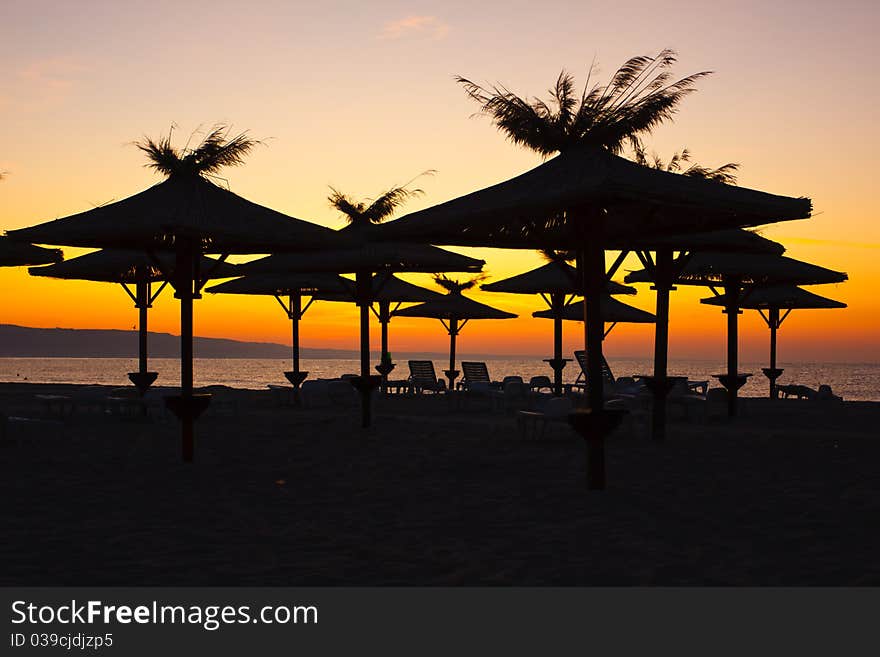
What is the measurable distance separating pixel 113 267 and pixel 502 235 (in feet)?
26.1

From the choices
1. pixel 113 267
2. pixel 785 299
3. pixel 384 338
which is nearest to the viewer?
pixel 113 267

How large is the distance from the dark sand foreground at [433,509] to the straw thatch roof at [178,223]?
2.35 m

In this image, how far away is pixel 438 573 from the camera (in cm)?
582

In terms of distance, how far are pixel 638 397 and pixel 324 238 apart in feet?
20.6

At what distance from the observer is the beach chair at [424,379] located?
2352 cm

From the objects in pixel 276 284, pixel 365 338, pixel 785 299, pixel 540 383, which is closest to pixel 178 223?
pixel 365 338

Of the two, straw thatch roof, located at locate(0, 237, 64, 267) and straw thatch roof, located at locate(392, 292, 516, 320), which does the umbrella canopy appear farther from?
straw thatch roof, located at locate(0, 237, 64, 267)

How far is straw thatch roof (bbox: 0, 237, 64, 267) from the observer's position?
14.6 metres

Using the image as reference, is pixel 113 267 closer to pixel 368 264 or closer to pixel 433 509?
pixel 368 264

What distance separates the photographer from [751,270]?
15773mm

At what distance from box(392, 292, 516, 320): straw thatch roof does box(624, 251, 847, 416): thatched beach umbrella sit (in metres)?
Answer: 6.43

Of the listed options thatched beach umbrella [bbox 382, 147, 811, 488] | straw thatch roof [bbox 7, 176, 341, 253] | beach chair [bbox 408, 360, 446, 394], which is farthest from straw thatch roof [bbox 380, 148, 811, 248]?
beach chair [bbox 408, 360, 446, 394]
